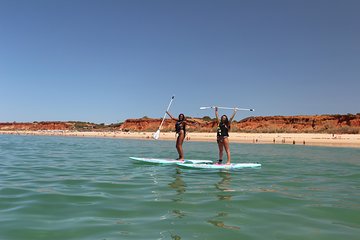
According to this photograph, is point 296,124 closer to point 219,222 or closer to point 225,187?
point 225,187

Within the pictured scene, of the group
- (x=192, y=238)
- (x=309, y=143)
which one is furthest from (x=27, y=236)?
(x=309, y=143)

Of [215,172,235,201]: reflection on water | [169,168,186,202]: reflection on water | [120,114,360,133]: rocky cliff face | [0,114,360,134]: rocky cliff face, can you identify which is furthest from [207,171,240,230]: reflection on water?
[120,114,360,133]: rocky cliff face

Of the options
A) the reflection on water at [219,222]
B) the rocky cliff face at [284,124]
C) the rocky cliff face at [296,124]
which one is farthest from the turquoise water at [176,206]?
the rocky cliff face at [296,124]

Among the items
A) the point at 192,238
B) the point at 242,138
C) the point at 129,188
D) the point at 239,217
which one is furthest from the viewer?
the point at 242,138

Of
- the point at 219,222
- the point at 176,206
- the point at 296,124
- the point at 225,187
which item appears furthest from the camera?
the point at 296,124

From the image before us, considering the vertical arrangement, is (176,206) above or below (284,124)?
below

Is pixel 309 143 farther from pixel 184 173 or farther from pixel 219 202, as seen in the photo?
pixel 219 202

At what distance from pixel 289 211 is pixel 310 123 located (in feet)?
157

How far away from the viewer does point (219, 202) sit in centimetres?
767

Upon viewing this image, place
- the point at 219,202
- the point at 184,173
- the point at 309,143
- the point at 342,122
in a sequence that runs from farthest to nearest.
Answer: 1. the point at 342,122
2. the point at 309,143
3. the point at 184,173
4. the point at 219,202


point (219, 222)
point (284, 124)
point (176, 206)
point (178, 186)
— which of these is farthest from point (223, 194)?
point (284, 124)

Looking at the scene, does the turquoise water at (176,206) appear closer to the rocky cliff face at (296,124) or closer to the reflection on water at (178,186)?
the reflection on water at (178,186)

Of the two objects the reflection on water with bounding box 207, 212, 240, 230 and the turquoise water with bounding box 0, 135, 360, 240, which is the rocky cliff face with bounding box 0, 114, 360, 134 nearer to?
the turquoise water with bounding box 0, 135, 360, 240

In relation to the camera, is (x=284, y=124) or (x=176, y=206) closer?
(x=176, y=206)
